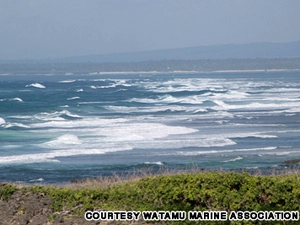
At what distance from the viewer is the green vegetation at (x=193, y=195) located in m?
11.9

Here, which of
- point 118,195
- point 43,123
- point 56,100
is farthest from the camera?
point 56,100

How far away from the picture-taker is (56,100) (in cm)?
7725

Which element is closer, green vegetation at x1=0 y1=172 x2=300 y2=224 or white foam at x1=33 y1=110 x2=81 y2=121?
green vegetation at x1=0 y1=172 x2=300 y2=224

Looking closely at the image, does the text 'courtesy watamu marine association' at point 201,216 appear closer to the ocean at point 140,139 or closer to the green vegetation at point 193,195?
the green vegetation at point 193,195

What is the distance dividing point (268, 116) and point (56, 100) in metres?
31.3

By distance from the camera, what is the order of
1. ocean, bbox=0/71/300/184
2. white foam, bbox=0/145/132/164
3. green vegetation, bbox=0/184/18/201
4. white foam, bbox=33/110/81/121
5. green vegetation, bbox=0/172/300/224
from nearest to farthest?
green vegetation, bbox=0/172/300/224
green vegetation, bbox=0/184/18/201
ocean, bbox=0/71/300/184
white foam, bbox=0/145/132/164
white foam, bbox=33/110/81/121

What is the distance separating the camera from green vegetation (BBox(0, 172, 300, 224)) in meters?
11.9

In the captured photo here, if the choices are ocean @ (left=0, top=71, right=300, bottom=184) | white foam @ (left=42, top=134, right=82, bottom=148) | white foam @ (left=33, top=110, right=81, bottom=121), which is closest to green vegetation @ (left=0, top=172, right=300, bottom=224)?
ocean @ (left=0, top=71, right=300, bottom=184)

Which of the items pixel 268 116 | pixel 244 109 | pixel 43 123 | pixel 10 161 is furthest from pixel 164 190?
pixel 244 109

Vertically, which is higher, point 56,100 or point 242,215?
point 242,215

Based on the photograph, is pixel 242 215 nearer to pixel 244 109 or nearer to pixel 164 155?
pixel 164 155

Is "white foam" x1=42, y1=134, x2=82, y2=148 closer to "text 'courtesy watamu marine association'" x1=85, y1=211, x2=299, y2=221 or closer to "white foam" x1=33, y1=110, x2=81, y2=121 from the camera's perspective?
"white foam" x1=33, y1=110, x2=81, y2=121

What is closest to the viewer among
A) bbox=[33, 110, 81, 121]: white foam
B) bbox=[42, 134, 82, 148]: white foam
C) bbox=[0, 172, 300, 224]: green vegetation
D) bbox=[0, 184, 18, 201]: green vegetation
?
bbox=[0, 172, 300, 224]: green vegetation

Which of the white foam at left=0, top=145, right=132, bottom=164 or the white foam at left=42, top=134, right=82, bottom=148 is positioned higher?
the white foam at left=0, top=145, right=132, bottom=164
